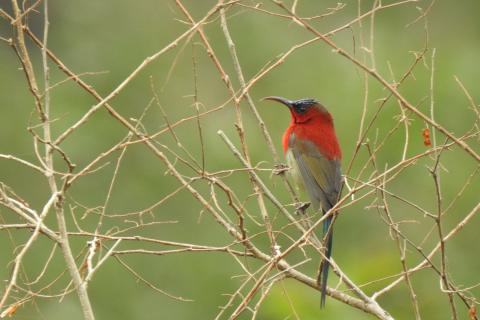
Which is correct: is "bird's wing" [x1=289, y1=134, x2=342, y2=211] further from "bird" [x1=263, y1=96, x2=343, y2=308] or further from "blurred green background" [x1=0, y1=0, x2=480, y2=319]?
"blurred green background" [x1=0, y1=0, x2=480, y2=319]

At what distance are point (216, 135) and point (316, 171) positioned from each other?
2.55 m

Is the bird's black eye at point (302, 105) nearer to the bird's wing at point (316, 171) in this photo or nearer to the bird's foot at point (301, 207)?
the bird's wing at point (316, 171)

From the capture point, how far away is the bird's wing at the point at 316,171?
5844 mm

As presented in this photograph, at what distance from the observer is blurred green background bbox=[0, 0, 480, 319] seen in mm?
7781

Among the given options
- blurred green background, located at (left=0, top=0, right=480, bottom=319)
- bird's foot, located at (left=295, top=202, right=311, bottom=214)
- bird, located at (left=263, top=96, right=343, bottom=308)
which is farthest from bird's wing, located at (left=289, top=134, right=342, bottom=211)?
blurred green background, located at (left=0, top=0, right=480, bottom=319)

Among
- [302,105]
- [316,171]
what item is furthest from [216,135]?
[316,171]

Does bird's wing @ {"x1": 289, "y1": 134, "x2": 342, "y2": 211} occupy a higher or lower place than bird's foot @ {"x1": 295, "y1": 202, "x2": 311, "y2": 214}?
higher

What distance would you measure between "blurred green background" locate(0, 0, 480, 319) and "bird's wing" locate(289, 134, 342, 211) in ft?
2.41

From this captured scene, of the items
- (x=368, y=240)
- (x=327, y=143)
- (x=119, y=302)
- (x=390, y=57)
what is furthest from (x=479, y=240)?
(x=119, y=302)

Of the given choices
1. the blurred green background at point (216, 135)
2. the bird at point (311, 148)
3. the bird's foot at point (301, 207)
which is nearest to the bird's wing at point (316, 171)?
the bird at point (311, 148)

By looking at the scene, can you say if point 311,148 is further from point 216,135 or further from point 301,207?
point 216,135

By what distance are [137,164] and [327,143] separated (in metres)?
3.73

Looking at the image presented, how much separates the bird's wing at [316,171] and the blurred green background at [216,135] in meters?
0.74

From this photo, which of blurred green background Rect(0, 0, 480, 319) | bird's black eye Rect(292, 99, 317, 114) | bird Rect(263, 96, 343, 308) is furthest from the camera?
Answer: blurred green background Rect(0, 0, 480, 319)
